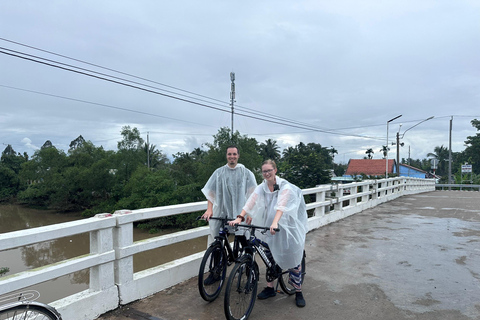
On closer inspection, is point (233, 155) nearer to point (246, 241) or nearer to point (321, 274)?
point (246, 241)

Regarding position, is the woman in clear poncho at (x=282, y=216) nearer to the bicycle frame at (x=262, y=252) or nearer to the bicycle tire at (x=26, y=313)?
the bicycle frame at (x=262, y=252)

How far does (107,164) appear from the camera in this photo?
45.7 meters

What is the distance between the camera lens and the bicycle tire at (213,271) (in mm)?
3639

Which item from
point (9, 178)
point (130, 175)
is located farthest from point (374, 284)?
point (9, 178)

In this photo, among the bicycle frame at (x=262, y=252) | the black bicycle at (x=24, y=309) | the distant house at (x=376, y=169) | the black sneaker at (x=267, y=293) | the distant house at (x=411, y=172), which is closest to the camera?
the black bicycle at (x=24, y=309)

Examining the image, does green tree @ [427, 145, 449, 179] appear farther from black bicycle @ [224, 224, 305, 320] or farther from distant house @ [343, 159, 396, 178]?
black bicycle @ [224, 224, 305, 320]

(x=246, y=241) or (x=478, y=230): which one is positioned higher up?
(x=246, y=241)

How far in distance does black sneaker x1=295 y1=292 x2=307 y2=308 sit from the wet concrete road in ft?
0.24

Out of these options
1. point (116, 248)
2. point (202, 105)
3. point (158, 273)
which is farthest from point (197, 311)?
point (202, 105)

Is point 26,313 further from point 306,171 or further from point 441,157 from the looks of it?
point 441,157

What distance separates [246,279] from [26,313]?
183 centimetres

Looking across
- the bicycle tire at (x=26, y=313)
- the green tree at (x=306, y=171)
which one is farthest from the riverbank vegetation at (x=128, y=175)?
the bicycle tire at (x=26, y=313)

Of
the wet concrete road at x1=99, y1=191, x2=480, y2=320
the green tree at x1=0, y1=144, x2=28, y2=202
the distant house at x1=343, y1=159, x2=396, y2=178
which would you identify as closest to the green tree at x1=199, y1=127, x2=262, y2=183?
the wet concrete road at x1=99, y1=191, x2=480, y2=320

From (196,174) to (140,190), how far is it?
7678 millimetres
